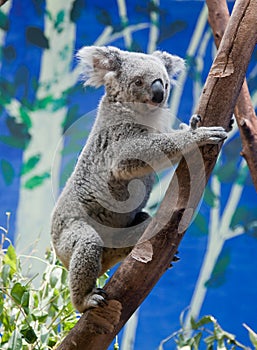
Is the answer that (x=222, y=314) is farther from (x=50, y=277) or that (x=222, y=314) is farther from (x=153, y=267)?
(x=153, y=267)

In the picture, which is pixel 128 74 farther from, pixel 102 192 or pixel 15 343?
pixel 15 343

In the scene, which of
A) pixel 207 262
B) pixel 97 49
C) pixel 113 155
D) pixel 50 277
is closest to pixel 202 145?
pixel 113 155

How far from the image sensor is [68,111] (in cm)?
409

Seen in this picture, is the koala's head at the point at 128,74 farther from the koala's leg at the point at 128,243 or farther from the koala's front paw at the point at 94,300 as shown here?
the koala's front paw at the point at 94,300

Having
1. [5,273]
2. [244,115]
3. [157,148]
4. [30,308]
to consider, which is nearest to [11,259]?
[5,273]

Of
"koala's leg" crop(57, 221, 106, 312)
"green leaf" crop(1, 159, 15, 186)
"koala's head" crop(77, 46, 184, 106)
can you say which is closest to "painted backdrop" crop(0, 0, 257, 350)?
"green leaf" crop(1, 159, 15, 186)

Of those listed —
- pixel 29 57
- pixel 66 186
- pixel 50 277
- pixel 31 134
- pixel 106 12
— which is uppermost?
pixel 106 12

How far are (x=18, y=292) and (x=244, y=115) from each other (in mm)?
1308

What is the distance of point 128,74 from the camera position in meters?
2.30

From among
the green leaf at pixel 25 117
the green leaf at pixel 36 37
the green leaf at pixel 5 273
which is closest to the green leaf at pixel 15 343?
the green leaf at pixel 5 273

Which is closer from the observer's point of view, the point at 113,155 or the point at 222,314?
the point at 113,155

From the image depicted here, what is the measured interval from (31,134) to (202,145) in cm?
233

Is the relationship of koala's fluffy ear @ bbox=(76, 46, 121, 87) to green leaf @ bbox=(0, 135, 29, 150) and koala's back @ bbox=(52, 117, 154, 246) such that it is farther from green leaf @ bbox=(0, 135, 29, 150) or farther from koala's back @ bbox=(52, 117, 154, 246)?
green leaf @ bbox=(0, 135, 29, 150)

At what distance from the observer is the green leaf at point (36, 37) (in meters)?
4.09
